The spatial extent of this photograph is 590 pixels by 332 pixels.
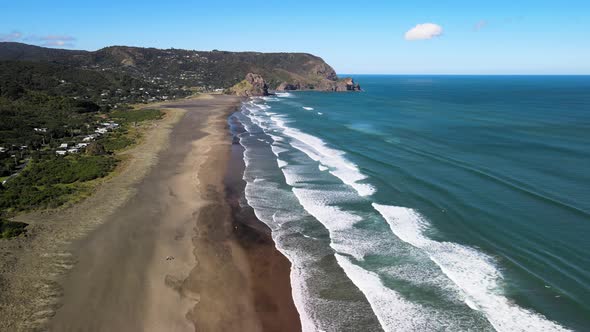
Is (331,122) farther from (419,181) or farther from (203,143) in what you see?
(419,181)

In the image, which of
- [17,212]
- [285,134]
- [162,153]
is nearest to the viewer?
[17,212]

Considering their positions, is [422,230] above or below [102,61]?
below

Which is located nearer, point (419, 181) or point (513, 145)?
point (419, 181)

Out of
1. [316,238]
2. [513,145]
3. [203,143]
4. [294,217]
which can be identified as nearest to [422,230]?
[316,238]

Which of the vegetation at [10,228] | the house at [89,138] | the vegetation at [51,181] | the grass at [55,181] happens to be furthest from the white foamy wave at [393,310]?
the house at [89,138]

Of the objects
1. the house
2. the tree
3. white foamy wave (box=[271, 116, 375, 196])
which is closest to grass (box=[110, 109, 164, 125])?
the house

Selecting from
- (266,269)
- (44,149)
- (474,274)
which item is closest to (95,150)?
(44,149)

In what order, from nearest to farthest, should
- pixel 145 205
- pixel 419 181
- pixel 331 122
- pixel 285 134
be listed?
pixel 145 205 < pixel 419 181 < pixel 285 134 < pixel 331 122

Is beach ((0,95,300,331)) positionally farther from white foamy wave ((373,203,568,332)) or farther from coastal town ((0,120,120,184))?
coastal town ((0,120,120,184))
